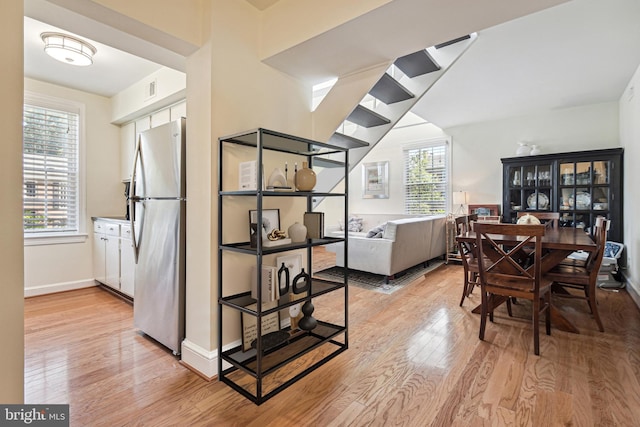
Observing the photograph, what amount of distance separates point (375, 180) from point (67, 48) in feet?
18.8

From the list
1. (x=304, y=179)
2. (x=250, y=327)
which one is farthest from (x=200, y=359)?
(x=304, y=179)

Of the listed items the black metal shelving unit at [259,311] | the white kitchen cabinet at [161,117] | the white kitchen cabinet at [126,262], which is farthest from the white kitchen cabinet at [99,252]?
the black metal shelving unit at [259,311]

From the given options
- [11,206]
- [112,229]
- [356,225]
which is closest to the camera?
[11,206]

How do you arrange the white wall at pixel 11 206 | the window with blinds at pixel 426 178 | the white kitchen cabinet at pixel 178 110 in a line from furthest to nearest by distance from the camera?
the window with blinds at pixel 426 178
the white kitchen cabinet at pixel 178 110
the white wall at pixel 11 206

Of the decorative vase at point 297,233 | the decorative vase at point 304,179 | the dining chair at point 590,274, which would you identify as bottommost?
the dining chair at point 590,274

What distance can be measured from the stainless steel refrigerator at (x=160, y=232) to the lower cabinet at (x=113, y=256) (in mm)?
840

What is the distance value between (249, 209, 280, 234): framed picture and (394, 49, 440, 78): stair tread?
1677 mm

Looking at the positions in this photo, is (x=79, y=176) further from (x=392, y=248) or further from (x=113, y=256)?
(x=392, y=248)

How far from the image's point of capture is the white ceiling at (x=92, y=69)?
2.83m

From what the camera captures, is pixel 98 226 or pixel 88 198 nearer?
pixel 98 226

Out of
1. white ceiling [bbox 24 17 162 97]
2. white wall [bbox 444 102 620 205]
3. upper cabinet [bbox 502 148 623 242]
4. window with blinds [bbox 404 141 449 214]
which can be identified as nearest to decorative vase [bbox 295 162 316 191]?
white ceiling [bbox 24 17 162 97]

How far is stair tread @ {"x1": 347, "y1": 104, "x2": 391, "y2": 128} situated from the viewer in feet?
8.74

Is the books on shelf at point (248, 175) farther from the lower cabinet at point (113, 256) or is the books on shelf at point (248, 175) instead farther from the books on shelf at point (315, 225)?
the lower cabinet at point (113, 256)

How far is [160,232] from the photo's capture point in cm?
229
